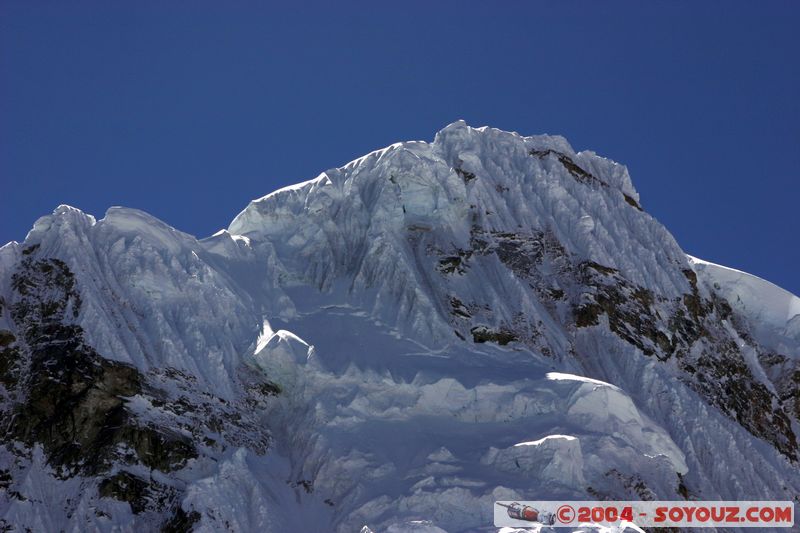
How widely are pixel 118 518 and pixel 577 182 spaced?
44994 millimetres

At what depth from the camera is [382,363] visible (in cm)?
6262

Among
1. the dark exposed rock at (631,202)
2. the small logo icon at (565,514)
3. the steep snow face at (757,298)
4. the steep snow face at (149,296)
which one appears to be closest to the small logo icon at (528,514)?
the small logo icon at (565,514)

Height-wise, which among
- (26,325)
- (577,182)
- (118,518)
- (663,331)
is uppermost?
(577,182)

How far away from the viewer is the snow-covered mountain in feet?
180

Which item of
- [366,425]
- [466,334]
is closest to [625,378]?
[466,334]

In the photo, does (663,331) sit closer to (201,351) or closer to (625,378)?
(625,378)

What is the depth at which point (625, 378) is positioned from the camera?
6844 cm

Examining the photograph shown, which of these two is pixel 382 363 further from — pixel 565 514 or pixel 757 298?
pixel 757 298

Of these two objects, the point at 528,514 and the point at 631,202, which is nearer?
the point at 528,514

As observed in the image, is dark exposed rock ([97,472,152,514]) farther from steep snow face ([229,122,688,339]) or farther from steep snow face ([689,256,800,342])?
steep snow face ([689,256,800,342])

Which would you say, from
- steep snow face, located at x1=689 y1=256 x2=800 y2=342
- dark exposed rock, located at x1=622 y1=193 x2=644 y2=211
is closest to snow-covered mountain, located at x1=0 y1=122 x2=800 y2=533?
steep snow face, located at x1=689 y1=256 x2=800 y2=342

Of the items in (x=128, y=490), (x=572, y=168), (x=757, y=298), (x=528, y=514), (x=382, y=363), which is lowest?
(x=128, y=490)

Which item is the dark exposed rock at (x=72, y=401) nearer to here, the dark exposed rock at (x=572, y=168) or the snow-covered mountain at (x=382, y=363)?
the snow-covered mountain at (x=382, y=363)

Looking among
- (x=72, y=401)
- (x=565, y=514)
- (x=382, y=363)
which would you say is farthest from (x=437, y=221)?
(x=72, y=401)
